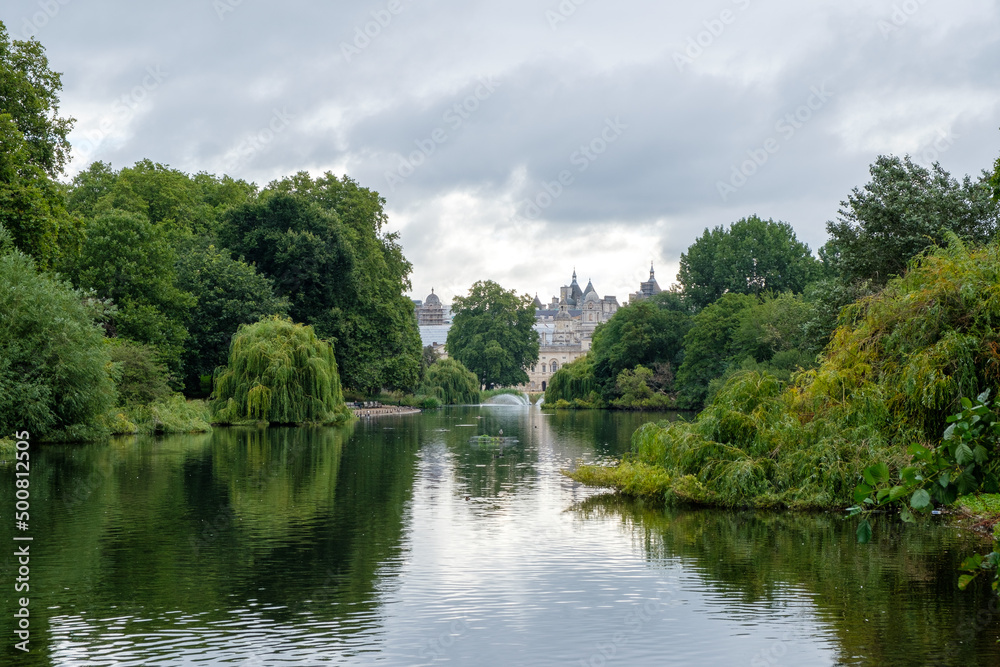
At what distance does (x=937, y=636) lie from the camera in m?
9.44

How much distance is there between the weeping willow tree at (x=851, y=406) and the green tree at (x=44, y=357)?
15.9 m

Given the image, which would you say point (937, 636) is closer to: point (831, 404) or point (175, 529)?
point (831, 404)

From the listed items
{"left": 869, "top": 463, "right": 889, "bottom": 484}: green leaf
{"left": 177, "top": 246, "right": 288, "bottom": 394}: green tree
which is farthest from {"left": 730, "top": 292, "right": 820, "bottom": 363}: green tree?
{"left": 869, "top": 463, "right": 889, "bottom": 484}: green leaf

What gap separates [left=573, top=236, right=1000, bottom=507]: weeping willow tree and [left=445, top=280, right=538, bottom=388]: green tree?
9371 cm

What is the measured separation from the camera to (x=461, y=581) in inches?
468

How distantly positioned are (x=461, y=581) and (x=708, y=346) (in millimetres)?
55056

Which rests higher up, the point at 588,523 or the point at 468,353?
the point at 468,353

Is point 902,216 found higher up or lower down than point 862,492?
higher up

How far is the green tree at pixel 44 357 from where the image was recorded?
2600 cm

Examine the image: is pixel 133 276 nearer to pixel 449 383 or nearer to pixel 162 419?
pixel 162 419

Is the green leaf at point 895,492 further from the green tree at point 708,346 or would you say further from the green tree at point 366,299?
the green tree at point 708,346

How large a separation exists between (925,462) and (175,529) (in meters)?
13.0

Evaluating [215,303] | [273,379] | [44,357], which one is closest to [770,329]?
[273,379]

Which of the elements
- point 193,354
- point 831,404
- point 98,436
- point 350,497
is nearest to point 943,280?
point 831,404
